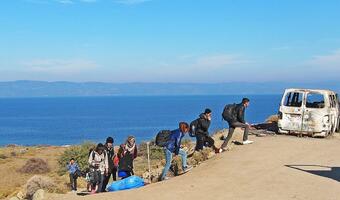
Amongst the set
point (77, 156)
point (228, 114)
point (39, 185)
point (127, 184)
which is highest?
point (228, 114)

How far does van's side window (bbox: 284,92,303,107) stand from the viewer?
836 inches

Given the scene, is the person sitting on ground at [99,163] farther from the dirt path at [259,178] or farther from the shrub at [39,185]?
the shrub at [39,185]

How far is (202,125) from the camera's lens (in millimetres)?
16672

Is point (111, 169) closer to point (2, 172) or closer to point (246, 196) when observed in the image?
point (246, 196)

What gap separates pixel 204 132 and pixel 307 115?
17.1 feet

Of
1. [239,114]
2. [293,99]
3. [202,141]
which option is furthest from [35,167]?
[239,114]

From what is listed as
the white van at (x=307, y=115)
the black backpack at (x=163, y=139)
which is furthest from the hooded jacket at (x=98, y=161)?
the white van at (x=307, y=115)

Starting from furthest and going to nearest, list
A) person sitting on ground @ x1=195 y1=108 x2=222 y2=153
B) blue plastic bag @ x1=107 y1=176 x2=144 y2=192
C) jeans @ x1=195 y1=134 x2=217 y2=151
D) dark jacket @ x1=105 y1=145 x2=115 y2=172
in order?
1. jeans @ x1=195 y1=134 x2=217 y2=151
2. person sitting on ground @ x1=195 y1=108 x2=222 y2=153
3. dark jacket @ x1=105 y1=145 x2=115 y2=172
4. blue plastic bag @ x1=107 y1=176 x2=144 y2=192

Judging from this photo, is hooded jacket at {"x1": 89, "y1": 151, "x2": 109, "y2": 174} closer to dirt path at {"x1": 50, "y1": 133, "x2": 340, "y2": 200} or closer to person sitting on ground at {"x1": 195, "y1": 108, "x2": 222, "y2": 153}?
dirt path at {"x1": 50, "y1": 133, "x2": 340, "y2": 200}

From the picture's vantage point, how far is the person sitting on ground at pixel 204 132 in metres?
16.6

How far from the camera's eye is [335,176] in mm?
13617

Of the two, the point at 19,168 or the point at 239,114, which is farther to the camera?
the point at 19,168

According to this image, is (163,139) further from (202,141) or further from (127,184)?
(202,141)

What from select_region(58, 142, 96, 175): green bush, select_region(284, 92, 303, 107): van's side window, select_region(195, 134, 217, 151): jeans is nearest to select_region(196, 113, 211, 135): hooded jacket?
select_region(195, 134, 217, 151): jeans
